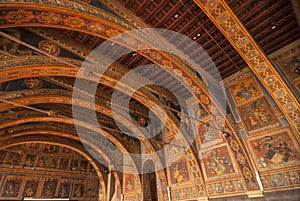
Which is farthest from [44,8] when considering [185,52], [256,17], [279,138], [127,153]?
[127,153]

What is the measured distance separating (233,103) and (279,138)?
7.35 feet

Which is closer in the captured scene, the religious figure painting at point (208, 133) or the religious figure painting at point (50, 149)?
the religious figure painting at point (208, 133)

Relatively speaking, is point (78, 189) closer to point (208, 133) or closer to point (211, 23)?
point (208, 133)

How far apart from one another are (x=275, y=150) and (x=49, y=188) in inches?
795

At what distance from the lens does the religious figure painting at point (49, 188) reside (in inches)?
677

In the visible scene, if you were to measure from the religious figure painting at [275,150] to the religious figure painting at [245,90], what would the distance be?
177 cm

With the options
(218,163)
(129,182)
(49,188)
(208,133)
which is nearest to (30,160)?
(49,188)

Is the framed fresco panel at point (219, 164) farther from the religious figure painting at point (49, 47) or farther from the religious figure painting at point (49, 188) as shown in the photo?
the religious figure painting at point (49, 188)

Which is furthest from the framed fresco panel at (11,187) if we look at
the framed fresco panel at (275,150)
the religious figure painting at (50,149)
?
the framed fresco panel at (275,150)

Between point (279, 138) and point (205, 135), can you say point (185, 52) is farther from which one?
point (279, 138)

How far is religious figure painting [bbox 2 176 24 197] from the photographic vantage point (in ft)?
52.1

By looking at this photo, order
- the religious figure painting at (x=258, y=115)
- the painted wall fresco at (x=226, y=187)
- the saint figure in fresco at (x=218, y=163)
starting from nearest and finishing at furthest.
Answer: the religious figure painting at (x=258, y=115) < the painted wall fresco at (x=226, y=187) < the saint figure in fresco at (x=218, y=163)

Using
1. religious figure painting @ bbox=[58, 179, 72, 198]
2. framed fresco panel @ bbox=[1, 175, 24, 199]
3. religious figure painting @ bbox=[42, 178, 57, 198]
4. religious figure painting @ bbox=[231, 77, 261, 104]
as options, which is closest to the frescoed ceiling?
religious figure painting @ bbox=[231, 77, 261, 104]

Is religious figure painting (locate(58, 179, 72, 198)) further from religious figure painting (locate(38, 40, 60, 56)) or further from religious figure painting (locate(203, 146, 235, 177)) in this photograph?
religious figure painting (locate(38, 40, 60, 56))
